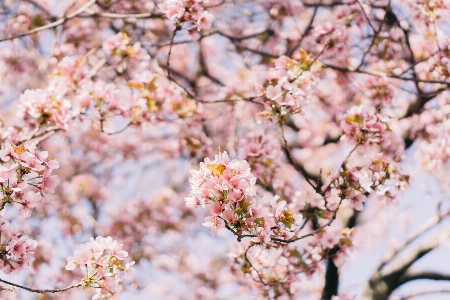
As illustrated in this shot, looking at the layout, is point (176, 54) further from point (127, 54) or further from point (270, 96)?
point (270, 96)

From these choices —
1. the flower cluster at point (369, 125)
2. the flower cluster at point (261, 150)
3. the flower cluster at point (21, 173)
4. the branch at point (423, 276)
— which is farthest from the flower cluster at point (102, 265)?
the branch at point (423, 276)

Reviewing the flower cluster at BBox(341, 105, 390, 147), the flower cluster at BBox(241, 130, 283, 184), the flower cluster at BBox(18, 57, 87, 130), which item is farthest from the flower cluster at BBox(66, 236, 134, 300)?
the flower cluster at BBox(341, 105, 390, 147)

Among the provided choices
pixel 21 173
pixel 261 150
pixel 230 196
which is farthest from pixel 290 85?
pixel 21 173

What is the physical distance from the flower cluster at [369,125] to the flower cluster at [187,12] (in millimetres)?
1083

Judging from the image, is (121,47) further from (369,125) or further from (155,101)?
(369,125)

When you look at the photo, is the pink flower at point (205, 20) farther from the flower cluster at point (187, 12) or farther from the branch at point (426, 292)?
the branch at point (426, 292)

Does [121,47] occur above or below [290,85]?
above

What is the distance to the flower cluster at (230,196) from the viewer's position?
5.96 feet

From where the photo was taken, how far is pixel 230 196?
1834 millimetres

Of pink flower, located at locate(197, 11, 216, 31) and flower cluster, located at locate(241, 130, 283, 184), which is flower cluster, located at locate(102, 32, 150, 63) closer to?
pink flower, located at locate(197, 11, 216, 31)

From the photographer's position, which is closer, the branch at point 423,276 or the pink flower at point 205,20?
the pink flower at point 205,20

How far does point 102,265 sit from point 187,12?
1526mm

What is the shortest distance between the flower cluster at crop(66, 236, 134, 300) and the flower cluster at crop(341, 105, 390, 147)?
162 cm

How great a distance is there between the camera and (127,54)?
362 centimetres
